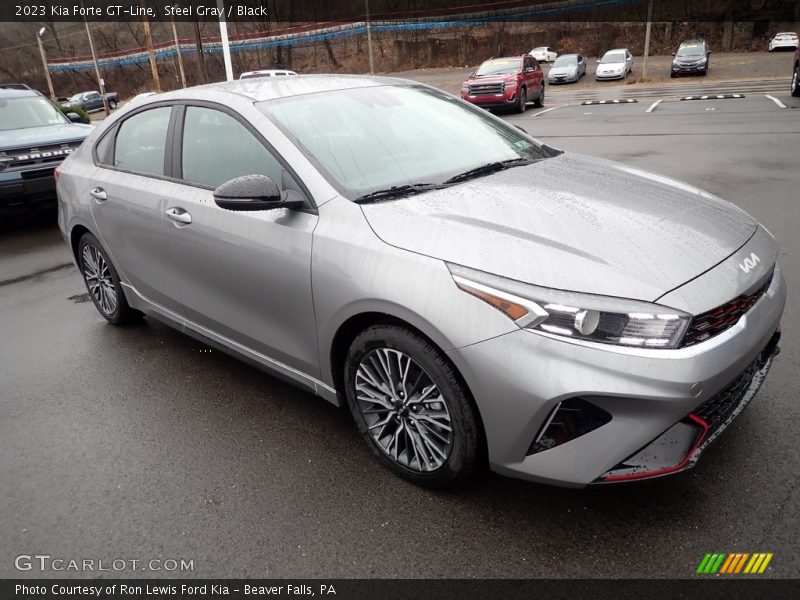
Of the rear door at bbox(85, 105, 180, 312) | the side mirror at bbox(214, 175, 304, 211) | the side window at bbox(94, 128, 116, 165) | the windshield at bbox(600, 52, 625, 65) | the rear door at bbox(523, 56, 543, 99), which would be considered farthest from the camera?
the windshield at bbox(600, 52, 625, 65)

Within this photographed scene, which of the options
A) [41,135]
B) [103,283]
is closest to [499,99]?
[41,135]

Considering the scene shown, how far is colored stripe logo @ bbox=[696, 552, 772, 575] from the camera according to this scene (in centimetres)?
209

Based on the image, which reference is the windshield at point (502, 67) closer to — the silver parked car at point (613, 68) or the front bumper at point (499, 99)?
the front bumper at point (499, 99)

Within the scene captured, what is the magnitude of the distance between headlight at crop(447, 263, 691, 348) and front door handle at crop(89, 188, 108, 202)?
9.98 ft

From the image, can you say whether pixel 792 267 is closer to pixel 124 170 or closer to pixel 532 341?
pixel 532 341

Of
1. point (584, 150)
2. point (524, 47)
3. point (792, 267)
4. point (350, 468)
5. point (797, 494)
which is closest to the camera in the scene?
point (797, 494)

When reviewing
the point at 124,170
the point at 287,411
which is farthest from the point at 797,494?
the point at 124,170

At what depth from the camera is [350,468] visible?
2.81 metres

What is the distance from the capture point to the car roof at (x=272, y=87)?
3.21 meters

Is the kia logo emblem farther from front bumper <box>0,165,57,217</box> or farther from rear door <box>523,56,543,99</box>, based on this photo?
rear door <box>523,56,543,99</box>

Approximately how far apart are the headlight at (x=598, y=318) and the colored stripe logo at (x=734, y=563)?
80cm

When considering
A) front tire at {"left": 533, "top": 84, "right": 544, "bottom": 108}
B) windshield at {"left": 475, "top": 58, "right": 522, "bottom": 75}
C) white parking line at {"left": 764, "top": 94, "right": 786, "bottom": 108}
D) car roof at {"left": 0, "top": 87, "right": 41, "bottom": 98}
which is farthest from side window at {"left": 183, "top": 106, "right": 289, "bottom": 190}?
front tire at {"left": 533, "top": 84, "right": 544, "bottom": 108}

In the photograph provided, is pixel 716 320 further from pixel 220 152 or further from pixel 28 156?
pixel 28 156

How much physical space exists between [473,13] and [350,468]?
62521 mm
